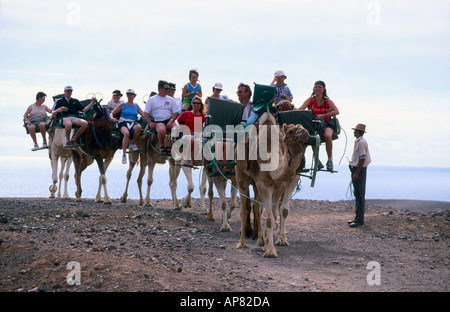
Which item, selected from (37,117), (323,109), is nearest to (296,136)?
(323,109)

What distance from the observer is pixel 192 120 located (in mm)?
14227

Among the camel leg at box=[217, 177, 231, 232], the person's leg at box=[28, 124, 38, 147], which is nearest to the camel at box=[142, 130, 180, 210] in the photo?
the camel leg at box=[217, 177, 231, 232]

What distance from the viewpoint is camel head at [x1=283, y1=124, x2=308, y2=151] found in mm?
9195

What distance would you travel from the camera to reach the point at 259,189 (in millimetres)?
10258

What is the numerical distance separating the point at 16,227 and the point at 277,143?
5542mm

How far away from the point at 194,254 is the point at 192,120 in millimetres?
5044

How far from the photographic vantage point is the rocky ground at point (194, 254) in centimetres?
778

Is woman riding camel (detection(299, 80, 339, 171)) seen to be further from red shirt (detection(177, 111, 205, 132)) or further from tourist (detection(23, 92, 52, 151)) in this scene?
tourist (detection(23, 92, 52, 151))

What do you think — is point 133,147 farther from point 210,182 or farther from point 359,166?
point 359,166

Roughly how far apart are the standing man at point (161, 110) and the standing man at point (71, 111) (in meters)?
2.30

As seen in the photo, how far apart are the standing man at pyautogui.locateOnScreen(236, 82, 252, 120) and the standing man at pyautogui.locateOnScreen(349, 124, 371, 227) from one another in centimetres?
375

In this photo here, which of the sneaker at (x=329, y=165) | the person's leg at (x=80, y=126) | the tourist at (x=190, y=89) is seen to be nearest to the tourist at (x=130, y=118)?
the person's leg at (x=80, y=126)
